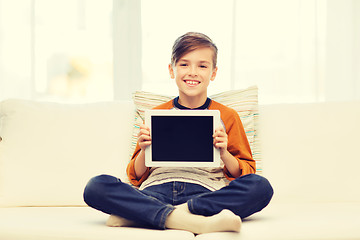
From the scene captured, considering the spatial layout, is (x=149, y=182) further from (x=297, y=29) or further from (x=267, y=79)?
(x=297, y=29)

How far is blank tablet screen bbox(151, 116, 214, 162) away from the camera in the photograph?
4.91ft

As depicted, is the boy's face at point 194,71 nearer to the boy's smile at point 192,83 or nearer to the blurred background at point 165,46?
the boy's smile at point 192,83

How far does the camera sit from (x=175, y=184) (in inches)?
60.6

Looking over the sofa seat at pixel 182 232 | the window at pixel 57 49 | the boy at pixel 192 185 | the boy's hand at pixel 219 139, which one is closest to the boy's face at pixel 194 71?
the boy at pixel 192 185

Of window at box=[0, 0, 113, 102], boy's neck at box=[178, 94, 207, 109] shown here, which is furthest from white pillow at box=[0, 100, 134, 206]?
window at box=[0, 0, 113, 102]

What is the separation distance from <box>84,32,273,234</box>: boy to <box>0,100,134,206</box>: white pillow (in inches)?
8.4

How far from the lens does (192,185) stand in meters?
1.54

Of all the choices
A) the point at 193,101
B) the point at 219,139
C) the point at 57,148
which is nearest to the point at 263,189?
the point at 219,139

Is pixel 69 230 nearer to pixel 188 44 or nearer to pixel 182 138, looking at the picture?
pixel 182 138

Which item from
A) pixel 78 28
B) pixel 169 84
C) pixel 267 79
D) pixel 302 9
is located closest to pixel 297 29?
pixel 302 9

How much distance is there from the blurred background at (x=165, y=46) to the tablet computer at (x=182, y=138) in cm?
109

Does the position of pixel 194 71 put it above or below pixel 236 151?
above

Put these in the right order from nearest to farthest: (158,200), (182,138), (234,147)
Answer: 1. (158,200)
2. (182,138)
3. (234,147)

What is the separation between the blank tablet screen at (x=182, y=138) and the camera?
58.9 inches
